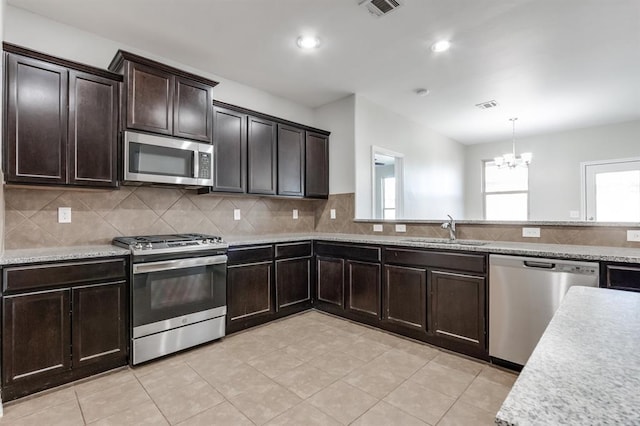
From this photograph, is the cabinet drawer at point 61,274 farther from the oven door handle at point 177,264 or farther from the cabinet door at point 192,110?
the cabinet door at point 192,110

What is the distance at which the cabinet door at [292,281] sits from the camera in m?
3.51

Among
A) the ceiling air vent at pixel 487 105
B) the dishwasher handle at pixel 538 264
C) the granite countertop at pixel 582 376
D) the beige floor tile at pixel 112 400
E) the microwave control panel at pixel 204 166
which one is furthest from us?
the ceiling air vent at pixel 487 105

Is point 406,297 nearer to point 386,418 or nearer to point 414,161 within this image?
point 386,418

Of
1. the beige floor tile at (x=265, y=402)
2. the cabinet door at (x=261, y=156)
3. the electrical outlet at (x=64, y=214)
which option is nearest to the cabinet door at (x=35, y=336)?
the electrical outlet at (x=64, y=214)

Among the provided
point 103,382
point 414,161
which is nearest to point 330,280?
point 103,382

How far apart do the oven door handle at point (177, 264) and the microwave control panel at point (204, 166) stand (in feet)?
2.58

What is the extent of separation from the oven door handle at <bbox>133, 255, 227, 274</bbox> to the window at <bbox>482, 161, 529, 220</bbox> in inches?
228

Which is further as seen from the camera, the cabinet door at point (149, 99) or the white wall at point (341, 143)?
the white wall at point (341, 143)

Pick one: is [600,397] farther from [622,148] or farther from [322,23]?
[622,148]

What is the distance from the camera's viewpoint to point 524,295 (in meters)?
2.38

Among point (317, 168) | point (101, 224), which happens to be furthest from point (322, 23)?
point (101, 224)

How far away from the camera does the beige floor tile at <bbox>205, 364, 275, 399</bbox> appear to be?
215 cm

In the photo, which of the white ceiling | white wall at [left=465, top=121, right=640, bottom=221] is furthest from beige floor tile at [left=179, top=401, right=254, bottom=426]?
white wall at [left=465, top=121, right=640, bottom=221]

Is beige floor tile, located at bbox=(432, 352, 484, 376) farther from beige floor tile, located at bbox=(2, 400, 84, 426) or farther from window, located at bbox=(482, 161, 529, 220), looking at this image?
window, located at bbox=(482, 161, 529, 220)
